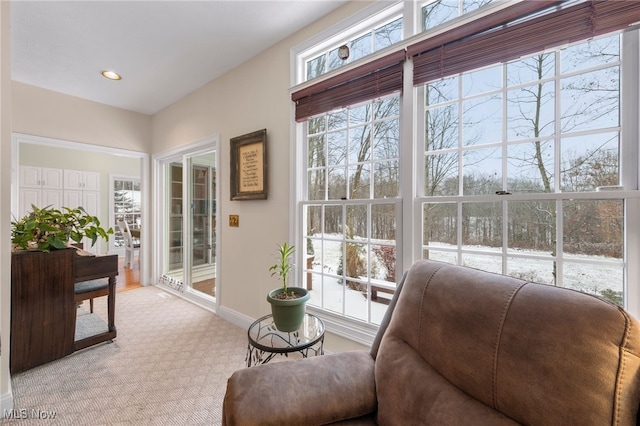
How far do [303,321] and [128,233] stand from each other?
5.25 metres

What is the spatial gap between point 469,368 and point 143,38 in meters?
3.08

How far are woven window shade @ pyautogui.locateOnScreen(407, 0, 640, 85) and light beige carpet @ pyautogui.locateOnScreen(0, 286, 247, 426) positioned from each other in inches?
92.1

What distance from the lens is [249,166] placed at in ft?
8.10

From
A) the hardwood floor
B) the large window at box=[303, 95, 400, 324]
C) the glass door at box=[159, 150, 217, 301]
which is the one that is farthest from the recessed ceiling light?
the hardwood floor

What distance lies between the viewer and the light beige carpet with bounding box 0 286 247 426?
1479 millimetres

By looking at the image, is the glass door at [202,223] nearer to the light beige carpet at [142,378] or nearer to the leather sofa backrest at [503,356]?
the light beige carpet at [142,378]

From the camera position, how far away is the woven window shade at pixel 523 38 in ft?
3.35

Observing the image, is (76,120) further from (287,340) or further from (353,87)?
(287,340)

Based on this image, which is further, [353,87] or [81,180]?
[81,180]

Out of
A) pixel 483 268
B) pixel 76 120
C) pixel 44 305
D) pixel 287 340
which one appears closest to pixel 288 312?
pixel 287 340

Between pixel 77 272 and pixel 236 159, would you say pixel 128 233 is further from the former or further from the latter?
pixel 236 159

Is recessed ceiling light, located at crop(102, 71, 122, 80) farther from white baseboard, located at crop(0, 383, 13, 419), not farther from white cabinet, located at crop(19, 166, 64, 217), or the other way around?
white cabinet, located at crop(19, 166, 64, 217)

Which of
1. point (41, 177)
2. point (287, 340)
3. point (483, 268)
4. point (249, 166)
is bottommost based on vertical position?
point (287, 340)

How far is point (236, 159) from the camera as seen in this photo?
2.58 metres
